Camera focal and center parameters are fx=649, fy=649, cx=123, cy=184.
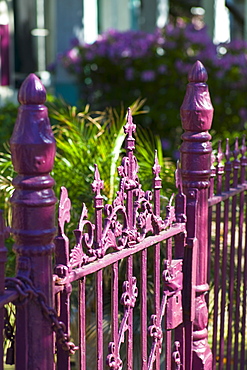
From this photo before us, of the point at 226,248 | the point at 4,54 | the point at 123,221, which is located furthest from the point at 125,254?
the point at 4,54

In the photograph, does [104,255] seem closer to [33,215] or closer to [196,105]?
[33,215]

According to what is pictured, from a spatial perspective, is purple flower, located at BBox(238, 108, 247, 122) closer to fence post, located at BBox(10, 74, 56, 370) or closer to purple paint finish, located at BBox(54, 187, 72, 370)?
purple paint finish, located at BBox(54, 187, 72, 370)

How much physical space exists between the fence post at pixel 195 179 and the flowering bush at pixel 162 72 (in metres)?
4.74

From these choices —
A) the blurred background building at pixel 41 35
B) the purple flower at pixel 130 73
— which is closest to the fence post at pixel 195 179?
the purple flower at pixel 130 73

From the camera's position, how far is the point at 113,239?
1.79 m

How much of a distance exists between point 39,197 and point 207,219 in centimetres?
106

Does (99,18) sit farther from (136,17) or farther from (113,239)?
(113,239)

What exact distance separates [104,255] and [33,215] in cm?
37

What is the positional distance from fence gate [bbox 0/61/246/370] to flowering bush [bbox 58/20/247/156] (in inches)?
184

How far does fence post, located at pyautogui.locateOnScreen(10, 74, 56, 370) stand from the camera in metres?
1.40

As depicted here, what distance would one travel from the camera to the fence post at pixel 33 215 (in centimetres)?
140

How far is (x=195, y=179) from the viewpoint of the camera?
90.9 inches

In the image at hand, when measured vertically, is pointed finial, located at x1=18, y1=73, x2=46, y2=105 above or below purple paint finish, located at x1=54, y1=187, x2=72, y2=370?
above

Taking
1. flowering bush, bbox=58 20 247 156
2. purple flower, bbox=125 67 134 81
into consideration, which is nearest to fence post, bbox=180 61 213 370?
flowering bush, bbox=58 20 247 156
